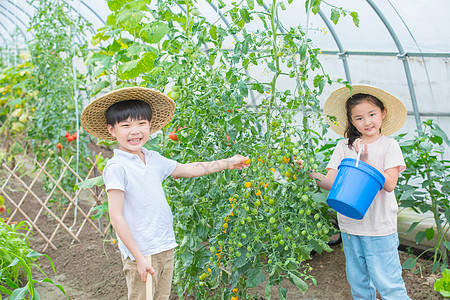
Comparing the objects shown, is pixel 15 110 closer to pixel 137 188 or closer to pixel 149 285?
pixel 137 188

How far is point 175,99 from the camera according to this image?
6.33 ft

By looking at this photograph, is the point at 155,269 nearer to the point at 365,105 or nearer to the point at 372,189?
the point at 372,189

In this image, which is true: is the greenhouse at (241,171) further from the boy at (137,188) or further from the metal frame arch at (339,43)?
the metal frame arch at (339,43)

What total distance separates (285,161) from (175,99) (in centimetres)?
53

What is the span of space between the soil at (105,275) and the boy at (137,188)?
0.91 meters

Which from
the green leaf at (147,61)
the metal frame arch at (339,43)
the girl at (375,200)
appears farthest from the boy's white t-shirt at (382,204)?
the metal frame arch at (339,43)

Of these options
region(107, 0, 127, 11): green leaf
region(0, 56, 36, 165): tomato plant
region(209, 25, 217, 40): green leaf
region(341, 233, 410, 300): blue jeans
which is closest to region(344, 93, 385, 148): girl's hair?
region(341, 233, 410, 300): blue jeans

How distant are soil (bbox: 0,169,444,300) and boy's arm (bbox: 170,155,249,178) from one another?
92 centimetres

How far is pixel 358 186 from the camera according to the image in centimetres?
174

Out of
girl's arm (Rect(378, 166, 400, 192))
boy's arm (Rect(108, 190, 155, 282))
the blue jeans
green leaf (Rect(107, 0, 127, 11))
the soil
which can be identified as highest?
green leaf (Rect(107, 0, 127, 11))

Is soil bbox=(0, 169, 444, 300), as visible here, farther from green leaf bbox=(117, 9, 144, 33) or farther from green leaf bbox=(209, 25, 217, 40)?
green leaf bbox=(117, 9, 144, 33)

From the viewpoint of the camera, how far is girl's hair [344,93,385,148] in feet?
6.44

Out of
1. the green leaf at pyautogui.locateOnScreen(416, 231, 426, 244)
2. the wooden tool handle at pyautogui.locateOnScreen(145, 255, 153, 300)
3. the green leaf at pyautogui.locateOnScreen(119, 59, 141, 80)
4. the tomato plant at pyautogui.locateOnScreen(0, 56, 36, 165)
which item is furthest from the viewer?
the tomato plant at pyautogui.locateOnScreen(0, 56, 36, 165)

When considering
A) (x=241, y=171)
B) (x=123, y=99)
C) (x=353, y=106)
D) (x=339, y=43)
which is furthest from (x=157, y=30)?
(x=339, y=43)
